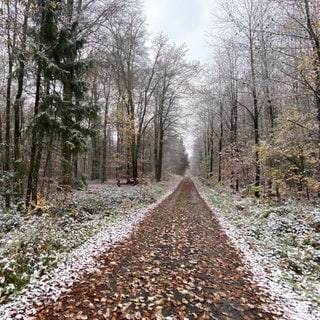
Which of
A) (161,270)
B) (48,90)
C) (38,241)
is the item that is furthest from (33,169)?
(161,270)

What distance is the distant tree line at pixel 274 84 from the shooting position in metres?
8.15

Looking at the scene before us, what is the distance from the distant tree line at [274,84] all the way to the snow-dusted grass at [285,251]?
198cm

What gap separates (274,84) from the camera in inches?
450

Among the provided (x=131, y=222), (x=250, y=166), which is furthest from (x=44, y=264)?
(x=250, y=166)

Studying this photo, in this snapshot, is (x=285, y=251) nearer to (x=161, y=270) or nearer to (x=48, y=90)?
(x=161, y=270)

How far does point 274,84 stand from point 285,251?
8.44 metres

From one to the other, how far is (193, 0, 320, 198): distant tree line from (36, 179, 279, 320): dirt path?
525cm

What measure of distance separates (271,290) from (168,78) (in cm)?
2300

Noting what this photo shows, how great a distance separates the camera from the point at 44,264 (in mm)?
4906

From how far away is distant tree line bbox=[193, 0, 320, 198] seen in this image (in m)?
8.15

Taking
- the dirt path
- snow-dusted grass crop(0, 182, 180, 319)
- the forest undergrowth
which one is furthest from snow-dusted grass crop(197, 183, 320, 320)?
the forest undergrowth

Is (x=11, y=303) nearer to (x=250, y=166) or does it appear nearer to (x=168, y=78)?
(x=250, y=166)

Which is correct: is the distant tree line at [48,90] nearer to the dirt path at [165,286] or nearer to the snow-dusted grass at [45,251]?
the snow-dusted grass at [45,251]

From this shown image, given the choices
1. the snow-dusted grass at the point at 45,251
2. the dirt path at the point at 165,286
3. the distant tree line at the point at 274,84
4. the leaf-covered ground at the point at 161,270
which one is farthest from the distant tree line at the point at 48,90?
the distant tree line at the point at 274,84
